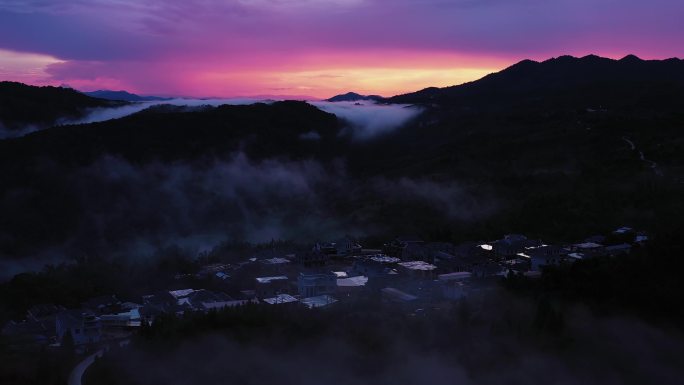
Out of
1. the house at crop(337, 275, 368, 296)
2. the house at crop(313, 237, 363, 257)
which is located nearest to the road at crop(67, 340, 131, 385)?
the house at crop(337, 275, 368, 296)

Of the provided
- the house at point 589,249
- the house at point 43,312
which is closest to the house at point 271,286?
the house at point 43,312

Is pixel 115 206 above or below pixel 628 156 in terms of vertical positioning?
below

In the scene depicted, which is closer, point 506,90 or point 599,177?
point 599,177

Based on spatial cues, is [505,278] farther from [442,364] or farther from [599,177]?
[599,177]

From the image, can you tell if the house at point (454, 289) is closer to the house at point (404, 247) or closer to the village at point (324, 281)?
the village at point (324, 281)

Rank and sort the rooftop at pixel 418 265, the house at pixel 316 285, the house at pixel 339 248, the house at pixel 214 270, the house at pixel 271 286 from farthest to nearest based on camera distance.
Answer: the house at pixel 339 248 → the house at pixel 214 270 → the rooftop at pixel 418 265 → the house at pixel 271 286 → the house at pixel 316 285

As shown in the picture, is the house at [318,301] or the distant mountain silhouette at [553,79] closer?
the house at [318,301]

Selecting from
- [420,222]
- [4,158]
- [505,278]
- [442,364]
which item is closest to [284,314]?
[442,364]
